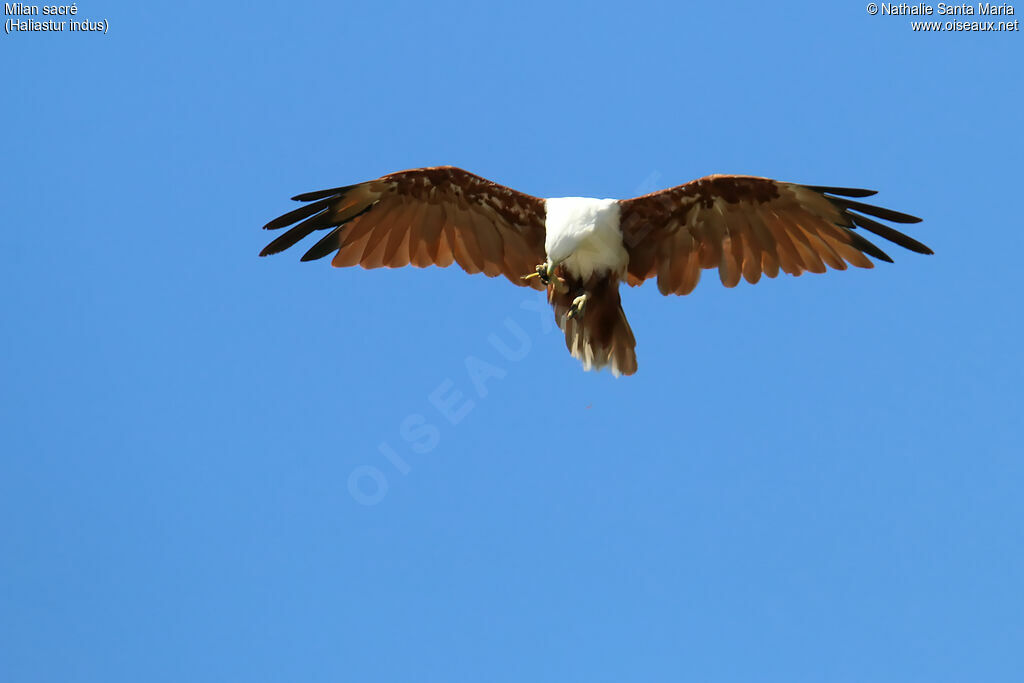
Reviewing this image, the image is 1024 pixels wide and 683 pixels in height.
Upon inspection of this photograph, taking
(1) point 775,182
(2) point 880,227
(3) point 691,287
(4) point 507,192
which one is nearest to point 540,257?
(4) point 507,192

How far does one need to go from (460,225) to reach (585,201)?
170 cm

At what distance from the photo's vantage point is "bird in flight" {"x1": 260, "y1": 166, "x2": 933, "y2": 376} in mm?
10781

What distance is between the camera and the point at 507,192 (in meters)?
11.4

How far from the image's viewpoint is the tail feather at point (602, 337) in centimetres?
1098

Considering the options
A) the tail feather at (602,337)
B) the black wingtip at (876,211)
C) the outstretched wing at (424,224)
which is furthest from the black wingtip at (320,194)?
the black wingtip at (876,211)

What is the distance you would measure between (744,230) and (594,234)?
180cm

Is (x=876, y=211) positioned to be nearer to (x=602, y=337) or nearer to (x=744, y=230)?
(x=744, y=230)

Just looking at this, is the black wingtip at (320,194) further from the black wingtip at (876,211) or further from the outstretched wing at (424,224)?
the black wingtip at (876,211)

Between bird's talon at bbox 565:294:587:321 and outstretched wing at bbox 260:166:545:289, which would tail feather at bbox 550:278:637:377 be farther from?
outstretched wing at bbox 260:166:545:289

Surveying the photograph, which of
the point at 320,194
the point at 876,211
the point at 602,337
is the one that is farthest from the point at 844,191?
the point at 320,194

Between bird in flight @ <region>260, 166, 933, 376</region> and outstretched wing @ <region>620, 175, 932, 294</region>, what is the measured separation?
0.4 inches

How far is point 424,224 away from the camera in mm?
11922

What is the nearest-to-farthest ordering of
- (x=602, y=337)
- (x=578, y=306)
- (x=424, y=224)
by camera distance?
1. (x=578, y=306)
2. (x=602, y=337)
3. (x=424, y=224)

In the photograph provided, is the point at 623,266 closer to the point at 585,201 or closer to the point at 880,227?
the point at 585,201
